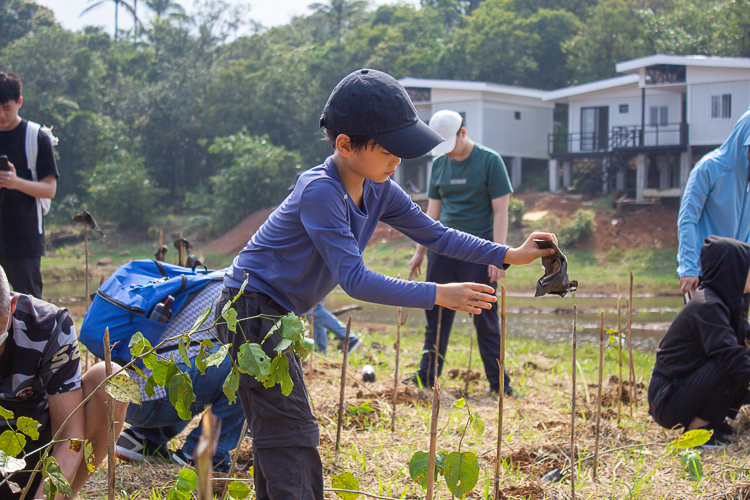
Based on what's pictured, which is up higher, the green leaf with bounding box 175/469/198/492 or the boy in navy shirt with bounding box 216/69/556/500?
the boy in navy shirt with bounding box 216/69/556/500

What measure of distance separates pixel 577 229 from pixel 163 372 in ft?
57.2

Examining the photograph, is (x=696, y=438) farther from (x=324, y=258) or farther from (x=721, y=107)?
(x=721, y=107)

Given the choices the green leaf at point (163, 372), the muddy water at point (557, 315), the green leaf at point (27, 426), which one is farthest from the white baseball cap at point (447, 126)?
the muddy water at point (557, 315)

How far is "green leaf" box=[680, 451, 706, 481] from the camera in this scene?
2545 millimetres

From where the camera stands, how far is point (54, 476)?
150 cm

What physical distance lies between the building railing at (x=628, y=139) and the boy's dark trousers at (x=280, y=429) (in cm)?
2025

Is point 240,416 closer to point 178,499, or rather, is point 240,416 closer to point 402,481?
point 402,481

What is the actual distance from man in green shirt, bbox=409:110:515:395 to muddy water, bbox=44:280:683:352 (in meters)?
4.35

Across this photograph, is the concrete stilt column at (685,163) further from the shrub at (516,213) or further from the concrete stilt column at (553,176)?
the shrub at (516,213)

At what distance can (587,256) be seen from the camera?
→ 17.2 meters

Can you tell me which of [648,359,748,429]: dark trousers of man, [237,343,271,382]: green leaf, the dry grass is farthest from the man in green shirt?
[237,343,271,382]: green leaf

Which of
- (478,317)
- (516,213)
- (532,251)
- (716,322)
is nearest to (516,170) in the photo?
(516,213)

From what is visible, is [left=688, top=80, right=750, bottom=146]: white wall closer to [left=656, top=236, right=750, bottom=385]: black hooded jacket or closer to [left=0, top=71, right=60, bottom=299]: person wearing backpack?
[left=656, top=236, right=750, bottom=385]: black hooded jacket

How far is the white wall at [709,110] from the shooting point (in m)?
19.0
